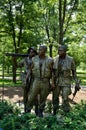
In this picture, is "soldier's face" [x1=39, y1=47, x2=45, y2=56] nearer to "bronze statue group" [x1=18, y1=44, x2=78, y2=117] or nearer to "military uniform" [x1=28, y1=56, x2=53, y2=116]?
"bronze statue group" [x1=18, y1=44, x2=78, y2=117]

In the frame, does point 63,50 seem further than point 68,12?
No

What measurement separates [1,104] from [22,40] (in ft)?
47.8

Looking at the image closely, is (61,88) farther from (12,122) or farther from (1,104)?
(12,122)

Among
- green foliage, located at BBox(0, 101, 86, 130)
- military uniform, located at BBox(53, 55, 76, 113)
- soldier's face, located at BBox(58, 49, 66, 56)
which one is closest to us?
green foliage, located at BBox(0, 101, 86, 130)

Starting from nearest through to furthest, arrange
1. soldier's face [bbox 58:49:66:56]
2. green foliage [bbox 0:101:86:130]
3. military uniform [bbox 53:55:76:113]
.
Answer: green foliage [bbox 0:101:86:130], soldier's face [bbox 58:49:66:56], military uniform [bbox 53:55:76:113]

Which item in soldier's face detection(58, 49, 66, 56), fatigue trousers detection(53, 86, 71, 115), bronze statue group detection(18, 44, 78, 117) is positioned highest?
soldier's face detection(58, 49, 66, 56)

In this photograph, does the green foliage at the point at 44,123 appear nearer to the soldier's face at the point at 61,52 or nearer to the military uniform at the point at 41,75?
the military uniform at the point at 41,75

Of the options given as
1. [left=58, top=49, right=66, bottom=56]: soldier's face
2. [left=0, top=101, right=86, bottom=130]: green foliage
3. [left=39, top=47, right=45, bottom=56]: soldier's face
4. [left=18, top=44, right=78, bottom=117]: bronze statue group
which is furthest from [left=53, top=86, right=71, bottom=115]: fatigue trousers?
[left=0, top=101, right=86, bottom=130]: green foliage

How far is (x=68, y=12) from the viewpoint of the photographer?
2409cm

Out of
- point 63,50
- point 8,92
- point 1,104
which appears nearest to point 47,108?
point 1,104

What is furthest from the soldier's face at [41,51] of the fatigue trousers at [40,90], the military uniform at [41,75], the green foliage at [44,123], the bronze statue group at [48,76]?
the green foliage at [44,123]

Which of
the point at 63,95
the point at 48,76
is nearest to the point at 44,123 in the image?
the point at 63,95

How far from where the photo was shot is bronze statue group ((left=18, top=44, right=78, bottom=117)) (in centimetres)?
826

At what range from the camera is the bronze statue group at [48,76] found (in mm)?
8258
